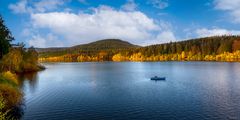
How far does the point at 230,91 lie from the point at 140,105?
28358 mm

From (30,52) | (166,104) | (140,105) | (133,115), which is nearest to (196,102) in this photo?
(166,104)

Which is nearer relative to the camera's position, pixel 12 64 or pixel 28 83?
pixel 28 83

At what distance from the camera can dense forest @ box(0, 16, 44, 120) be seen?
186ft

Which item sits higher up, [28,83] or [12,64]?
[12,64]

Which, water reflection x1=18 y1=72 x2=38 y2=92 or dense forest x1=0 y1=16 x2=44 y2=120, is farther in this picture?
water reflection x1=18 y1=72 x2=38 y2=92

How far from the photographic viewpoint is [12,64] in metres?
142

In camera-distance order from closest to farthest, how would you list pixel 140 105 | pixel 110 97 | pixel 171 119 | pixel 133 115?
1. pixel 171 119
2. pixel 133 115
3. pixel 140 105
4. pixel 110 97

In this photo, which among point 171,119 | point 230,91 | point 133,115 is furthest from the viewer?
point 230,91

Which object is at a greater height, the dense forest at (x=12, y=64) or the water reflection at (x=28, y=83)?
the dense forest at (x=12, y=64)

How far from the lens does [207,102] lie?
201 feet

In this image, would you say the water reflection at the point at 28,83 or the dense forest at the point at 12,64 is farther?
the water reflection at the point at 28,83

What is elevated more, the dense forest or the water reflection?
the dense forest

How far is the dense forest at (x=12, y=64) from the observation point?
56.6 meters

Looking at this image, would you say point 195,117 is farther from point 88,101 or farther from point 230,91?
point 230,91
